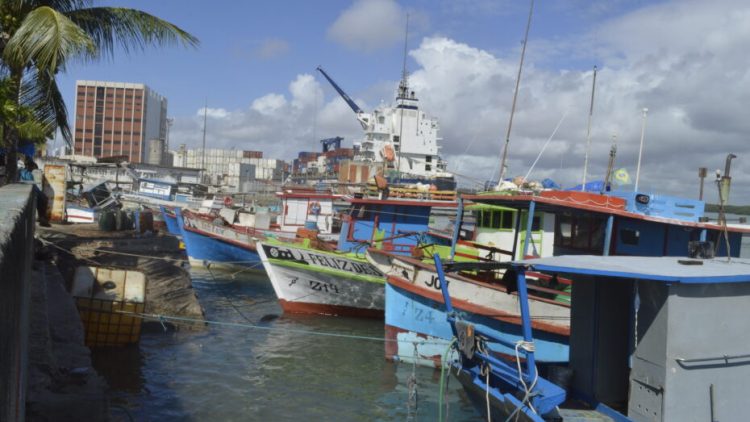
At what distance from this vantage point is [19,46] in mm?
10375

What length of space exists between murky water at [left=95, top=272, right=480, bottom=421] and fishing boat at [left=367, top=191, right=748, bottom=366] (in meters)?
1.07

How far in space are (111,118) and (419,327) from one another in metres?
102

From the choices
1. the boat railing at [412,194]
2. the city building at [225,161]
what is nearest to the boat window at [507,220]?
the boat railing at [412,194]

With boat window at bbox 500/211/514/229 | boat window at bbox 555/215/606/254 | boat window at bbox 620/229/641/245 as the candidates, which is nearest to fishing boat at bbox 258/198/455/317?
boat window at bbox 500/211/514/229

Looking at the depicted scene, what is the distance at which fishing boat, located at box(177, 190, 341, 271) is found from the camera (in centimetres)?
2486

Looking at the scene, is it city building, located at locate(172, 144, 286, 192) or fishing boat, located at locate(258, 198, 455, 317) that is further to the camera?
city building, located at locate(172, 144, 286, 192)

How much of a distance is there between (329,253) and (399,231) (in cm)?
434

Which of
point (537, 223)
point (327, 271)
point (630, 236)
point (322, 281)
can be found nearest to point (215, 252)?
point (322, 281)

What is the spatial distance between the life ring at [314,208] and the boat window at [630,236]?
600 inches

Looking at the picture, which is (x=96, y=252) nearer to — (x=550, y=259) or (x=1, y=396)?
(x=550, y=259)

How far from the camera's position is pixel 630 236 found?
13680 mm

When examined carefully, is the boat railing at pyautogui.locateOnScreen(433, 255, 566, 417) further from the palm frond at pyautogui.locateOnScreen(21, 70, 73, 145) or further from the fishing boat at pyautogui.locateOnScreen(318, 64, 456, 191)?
the fishing boat at pyautogui.locateOnScreen(318, 64, 456, 191)

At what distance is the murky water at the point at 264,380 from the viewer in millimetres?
9930

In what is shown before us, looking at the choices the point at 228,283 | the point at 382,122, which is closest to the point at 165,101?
the point at 382,122
